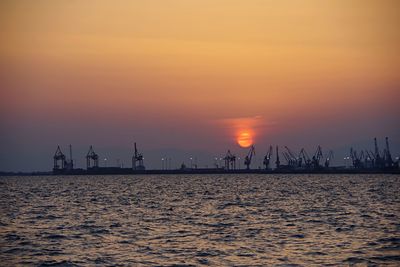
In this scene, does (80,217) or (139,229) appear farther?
(80,217)

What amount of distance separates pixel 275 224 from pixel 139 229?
868 cm

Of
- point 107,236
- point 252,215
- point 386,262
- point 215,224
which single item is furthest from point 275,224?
point 386,262

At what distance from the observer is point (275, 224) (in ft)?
126

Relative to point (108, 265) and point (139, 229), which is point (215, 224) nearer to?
point (139, 229)

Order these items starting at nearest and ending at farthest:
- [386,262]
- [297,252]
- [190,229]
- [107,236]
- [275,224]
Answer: [386,262] < [297,252] < [107,236] < [190,229] < [275,224]

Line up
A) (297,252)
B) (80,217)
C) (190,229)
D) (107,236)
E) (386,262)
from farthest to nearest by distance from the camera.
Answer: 1. (80,217)
2. (190,229)
3. (107,236)
4. (297,252)
5. (386,262)

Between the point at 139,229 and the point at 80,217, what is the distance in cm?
989

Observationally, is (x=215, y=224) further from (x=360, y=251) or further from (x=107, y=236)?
(x=360, y=251)

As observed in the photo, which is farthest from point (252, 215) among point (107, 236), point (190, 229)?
point (107, 236)

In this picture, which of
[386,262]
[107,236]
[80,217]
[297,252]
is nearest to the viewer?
[386,262]

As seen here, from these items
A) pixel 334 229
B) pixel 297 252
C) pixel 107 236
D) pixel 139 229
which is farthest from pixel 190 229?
pixel 297 252

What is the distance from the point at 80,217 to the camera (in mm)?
44875

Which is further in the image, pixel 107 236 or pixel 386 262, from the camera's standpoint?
pixel 107 236

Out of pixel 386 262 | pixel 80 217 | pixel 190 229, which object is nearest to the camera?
pixel 386 262
